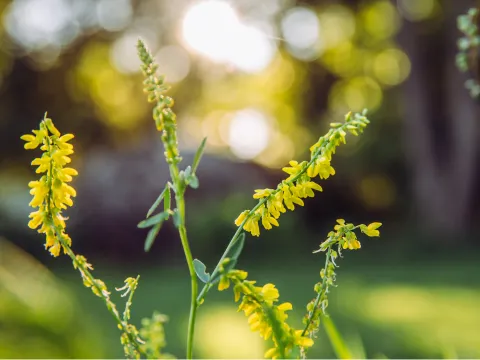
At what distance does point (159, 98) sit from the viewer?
670 mm

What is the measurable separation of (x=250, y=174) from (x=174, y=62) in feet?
16.0

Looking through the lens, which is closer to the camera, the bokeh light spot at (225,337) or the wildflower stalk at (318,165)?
the wildflower stalk at (318,165)

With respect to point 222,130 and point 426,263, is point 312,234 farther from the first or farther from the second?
point 222,130

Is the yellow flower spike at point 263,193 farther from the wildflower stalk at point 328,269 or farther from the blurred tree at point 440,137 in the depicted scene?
the blurred tree at point 440,137

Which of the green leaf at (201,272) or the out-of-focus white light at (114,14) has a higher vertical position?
the out-of-focus white light at (114,14)

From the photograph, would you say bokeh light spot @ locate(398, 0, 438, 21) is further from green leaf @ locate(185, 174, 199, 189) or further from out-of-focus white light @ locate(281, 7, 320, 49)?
green leaf @ locate(185, 174, 199, 189)

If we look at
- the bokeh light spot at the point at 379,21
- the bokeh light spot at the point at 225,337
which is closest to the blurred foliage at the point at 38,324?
the bokeh light spot at the point at 225,337

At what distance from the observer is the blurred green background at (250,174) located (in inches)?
164

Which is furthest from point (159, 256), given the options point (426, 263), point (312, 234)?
point (426, 263)

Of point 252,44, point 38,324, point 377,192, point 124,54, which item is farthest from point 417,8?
point 38,324

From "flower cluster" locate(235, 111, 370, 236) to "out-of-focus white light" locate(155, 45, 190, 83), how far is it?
11249 mm

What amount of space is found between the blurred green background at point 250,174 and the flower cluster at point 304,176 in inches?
56.6

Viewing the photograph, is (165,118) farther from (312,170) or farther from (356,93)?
(356,93)

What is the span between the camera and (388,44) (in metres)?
11.2
